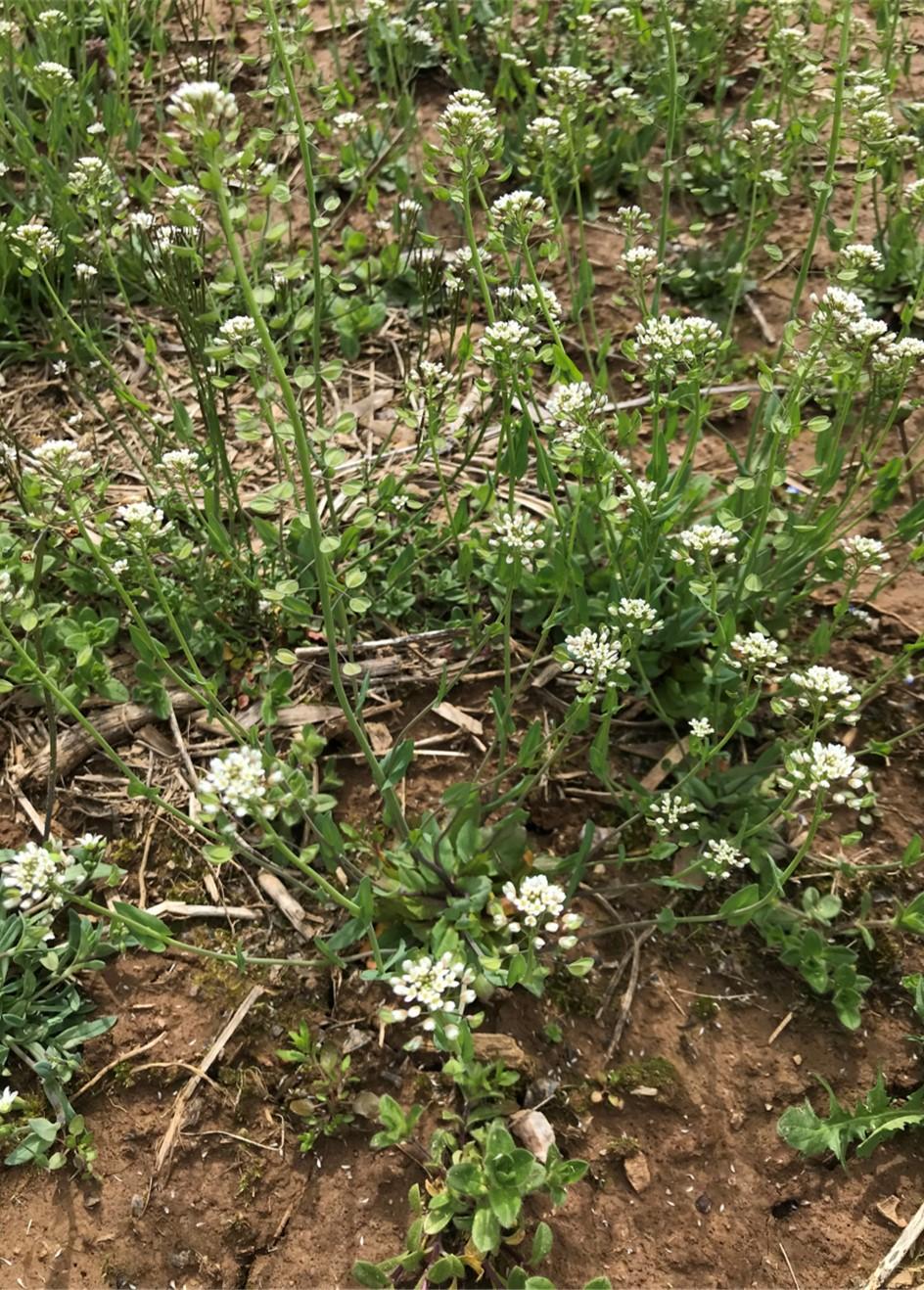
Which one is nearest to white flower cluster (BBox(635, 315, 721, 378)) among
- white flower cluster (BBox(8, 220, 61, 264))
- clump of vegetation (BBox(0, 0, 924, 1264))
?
clump of vegetation (BBox(0, 0, 924, 1264))

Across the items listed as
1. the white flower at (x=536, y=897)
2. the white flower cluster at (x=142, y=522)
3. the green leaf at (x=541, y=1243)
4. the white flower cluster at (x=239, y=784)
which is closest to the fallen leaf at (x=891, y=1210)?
the green leaf at (x=541, y=1243)

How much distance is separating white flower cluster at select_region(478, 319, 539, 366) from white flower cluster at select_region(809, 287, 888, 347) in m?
0.66

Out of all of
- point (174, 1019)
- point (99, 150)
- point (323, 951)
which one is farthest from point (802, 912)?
point (99, 150)

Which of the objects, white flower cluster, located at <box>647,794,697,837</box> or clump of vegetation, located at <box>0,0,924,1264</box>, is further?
white flower cluster, located at <box>647,794,697,837</box>

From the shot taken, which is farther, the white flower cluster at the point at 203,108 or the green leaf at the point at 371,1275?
the green leaf at the point at 371,1275

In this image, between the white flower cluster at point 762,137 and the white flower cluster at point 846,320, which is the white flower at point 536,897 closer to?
the white flower cluster at point 846,320

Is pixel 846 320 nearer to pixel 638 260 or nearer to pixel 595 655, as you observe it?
pixel 638 260

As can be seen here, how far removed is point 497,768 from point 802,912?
0.90 meters

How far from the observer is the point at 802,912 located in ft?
8.54

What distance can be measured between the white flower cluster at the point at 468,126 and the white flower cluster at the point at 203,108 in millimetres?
809

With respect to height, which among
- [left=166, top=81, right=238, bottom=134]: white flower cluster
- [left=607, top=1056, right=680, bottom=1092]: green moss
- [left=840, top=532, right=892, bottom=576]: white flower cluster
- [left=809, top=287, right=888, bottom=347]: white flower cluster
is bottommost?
[left=607, top=1056, right=680, bottom=1092]: green moss

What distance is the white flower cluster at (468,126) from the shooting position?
7.21 feet

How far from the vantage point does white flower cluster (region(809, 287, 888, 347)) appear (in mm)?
2244

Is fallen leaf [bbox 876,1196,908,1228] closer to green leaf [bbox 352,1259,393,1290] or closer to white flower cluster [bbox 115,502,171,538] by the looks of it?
green leaf [bbox 352,1259,393,1290]
